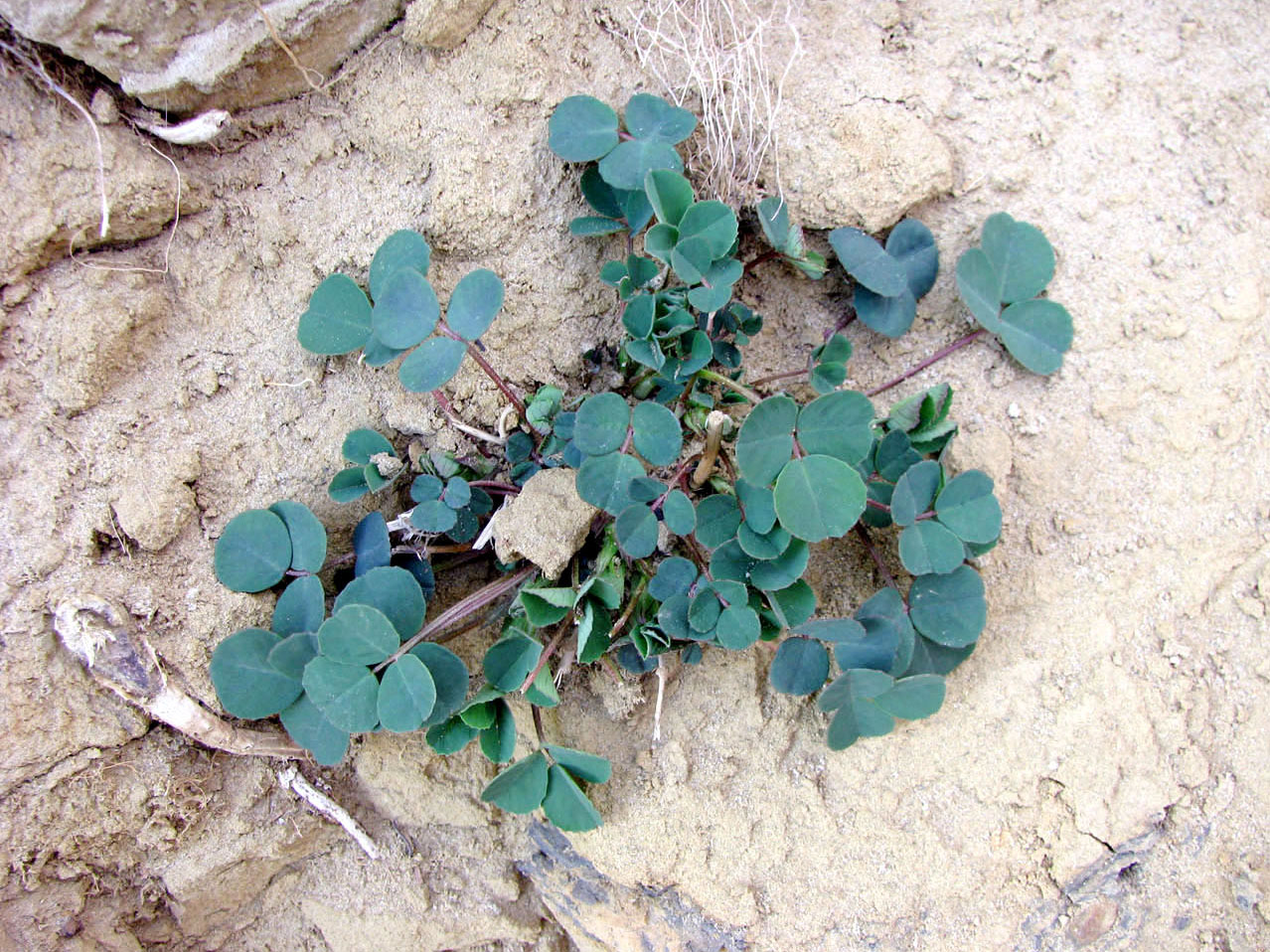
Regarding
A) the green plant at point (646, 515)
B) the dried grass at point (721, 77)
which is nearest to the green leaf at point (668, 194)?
the green plant at point (646, 515)

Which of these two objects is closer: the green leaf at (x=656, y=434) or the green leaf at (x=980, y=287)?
the green leaf at (x=656, y=434)

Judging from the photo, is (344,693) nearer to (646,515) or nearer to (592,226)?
(646,515)

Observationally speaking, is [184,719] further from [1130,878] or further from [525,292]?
[1130,878]

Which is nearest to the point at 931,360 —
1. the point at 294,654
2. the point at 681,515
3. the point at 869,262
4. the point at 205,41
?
the point at 869,262

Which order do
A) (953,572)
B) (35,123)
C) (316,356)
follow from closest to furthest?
(35,123) < (953,572) < (316,356)

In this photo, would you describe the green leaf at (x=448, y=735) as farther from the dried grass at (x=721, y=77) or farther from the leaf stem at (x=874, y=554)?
the dried grass at (x=721, y=77)

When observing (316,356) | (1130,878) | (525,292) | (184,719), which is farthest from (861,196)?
(184,719)

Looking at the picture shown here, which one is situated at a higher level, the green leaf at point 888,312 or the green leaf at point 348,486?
the green leaf at point 888,312
